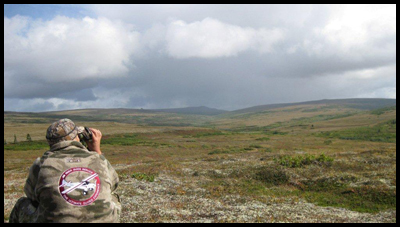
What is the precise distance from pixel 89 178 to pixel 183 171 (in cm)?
2127

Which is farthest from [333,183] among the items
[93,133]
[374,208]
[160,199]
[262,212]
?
[93,133]

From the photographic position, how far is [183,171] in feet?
86.6

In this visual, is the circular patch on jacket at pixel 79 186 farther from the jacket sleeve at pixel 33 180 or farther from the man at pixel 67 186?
the jacket sleeve at pixel 33 180

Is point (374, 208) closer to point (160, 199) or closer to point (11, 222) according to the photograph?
point (160, 199)

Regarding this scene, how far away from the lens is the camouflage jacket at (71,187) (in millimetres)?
5316

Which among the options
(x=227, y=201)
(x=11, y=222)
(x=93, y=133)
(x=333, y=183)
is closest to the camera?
(x=11, y=222)

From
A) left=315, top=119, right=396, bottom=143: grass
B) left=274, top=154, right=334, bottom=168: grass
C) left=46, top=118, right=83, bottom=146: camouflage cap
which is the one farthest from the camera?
left=315, top=119, right=396, bottom=143: grass

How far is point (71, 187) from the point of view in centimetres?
535

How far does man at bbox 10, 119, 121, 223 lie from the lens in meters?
5.32

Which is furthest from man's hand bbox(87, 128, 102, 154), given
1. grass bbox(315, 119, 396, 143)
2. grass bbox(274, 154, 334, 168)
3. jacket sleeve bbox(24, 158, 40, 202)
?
grass bbox(315, 119, 396, 143)

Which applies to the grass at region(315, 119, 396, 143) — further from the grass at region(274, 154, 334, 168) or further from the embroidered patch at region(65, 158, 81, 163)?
the embroidered patch at region(65, 158, 81, 163)

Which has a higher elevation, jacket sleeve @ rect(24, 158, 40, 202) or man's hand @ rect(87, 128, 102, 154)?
man's hand @ rect(87, 128, 102, 154)

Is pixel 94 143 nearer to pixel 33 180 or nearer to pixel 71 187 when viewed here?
pixel 33 180

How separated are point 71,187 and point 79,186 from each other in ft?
0.46
